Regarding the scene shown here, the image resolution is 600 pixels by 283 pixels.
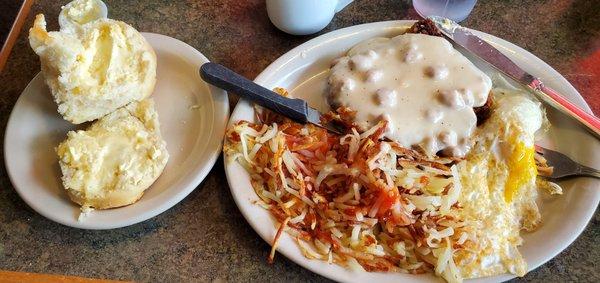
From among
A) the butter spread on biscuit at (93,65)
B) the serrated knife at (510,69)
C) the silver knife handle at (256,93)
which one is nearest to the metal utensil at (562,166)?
the serrated knife at (510,69)

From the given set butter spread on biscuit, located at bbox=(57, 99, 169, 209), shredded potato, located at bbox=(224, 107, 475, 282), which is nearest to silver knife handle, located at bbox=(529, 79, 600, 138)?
shredded potato, located at bbox=(224, 107, 475, 282)

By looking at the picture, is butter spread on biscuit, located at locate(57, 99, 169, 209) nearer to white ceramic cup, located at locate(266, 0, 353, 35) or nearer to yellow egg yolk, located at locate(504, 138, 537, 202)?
white ceramic cup, located at locate(266, 0, 353, 35)

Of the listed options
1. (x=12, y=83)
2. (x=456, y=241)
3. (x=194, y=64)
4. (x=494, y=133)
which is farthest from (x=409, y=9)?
(x=12, y=83)

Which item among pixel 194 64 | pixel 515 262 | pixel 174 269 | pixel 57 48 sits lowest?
pixel 174 269

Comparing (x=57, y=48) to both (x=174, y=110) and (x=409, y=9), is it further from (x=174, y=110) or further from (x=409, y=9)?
(x=409, y=9)

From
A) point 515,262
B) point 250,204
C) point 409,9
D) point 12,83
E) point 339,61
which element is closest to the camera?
point 515,262

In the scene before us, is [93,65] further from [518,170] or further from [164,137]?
[518,170]
